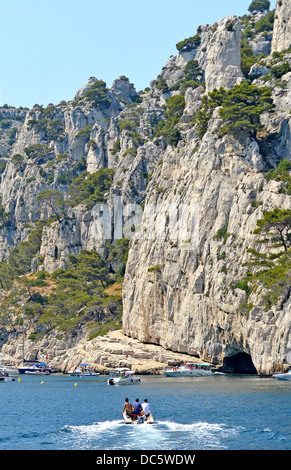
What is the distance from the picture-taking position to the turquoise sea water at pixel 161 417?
135 feet

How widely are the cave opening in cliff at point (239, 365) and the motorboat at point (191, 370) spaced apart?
466cm

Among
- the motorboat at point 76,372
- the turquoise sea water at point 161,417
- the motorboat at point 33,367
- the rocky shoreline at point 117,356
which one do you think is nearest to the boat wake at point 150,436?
the turquoise sea water at point 161,417

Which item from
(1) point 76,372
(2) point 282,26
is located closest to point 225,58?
(2) point 282,26

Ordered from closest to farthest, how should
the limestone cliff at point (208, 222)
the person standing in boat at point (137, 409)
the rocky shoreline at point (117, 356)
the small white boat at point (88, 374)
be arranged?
1. the person standing in boat at point (137, 409)
2. the limestone cliff at point (208, 222)
3. the rocky shoreline at point (117, 356)
4. the small white boat at point (88, 374)

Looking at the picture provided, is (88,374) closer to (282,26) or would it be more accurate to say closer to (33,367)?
(33,367)

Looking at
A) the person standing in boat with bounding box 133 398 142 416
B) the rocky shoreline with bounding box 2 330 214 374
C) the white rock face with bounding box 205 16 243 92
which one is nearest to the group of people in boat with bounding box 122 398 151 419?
the person standing in boat with bounding box 133 398 142 416

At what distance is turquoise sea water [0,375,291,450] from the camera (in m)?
41.0

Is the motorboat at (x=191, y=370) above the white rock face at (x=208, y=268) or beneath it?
beneath

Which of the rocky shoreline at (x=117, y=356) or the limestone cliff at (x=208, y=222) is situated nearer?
→ the limestone cliff at (x=208, y=222)

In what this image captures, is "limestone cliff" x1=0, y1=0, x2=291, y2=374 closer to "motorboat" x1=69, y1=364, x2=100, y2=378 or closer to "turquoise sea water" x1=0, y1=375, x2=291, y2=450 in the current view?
"turquoise sea water" x1=0, y1=375, x2=291, y2=450

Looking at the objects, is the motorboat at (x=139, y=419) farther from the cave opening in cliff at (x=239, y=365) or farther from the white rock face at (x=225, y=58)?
the white rock face at (x=225, y=58)

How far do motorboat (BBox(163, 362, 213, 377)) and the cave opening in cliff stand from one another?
4657mm

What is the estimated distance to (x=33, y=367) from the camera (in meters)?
121
